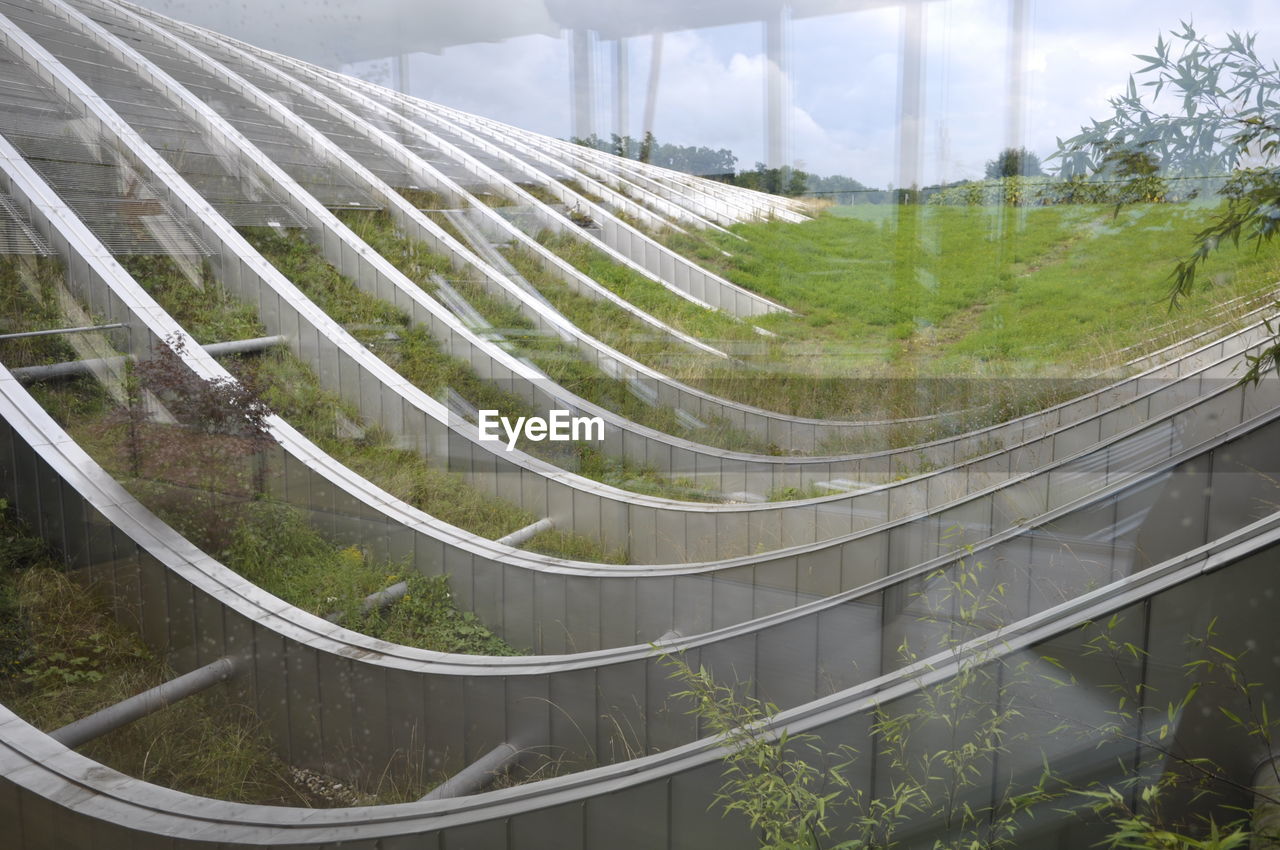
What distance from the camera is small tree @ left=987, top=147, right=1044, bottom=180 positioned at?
231cm

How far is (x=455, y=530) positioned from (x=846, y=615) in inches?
53.8

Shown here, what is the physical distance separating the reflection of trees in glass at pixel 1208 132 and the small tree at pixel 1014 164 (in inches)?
5.5

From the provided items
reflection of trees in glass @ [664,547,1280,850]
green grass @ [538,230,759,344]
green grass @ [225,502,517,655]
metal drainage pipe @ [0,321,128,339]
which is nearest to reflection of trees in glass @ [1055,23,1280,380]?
reflection of trees in glass @ [664,547,1280,850]

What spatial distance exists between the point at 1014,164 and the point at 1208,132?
451 millimetres

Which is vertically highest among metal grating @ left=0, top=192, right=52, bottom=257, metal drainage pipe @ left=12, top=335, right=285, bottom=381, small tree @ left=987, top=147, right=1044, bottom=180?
small tree @ left=987, top=147, right=1044, bottom=180

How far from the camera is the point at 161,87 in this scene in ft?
10.2

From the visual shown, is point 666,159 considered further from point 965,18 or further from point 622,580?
point 622,580

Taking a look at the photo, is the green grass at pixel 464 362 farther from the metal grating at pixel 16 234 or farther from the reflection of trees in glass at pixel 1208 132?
the reflection of trees in glass at pixel 1208 132

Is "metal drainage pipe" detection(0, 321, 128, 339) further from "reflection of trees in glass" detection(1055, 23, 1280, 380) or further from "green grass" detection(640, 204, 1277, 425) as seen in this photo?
"reflection of trees in glass" detection(1055, 23, 1280, 380)

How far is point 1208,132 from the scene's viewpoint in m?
2.10

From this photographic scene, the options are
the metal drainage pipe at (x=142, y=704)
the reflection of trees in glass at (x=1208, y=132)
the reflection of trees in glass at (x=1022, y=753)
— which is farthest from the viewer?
the metal drainage pipe at (x=142, y=704)

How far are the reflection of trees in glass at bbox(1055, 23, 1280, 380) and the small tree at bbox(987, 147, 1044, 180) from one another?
140 millimetres

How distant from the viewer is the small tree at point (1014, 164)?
7.59 ft

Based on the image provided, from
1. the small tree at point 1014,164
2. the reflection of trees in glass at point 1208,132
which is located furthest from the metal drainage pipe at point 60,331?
the reflection of trees in glass at point 1208,132
